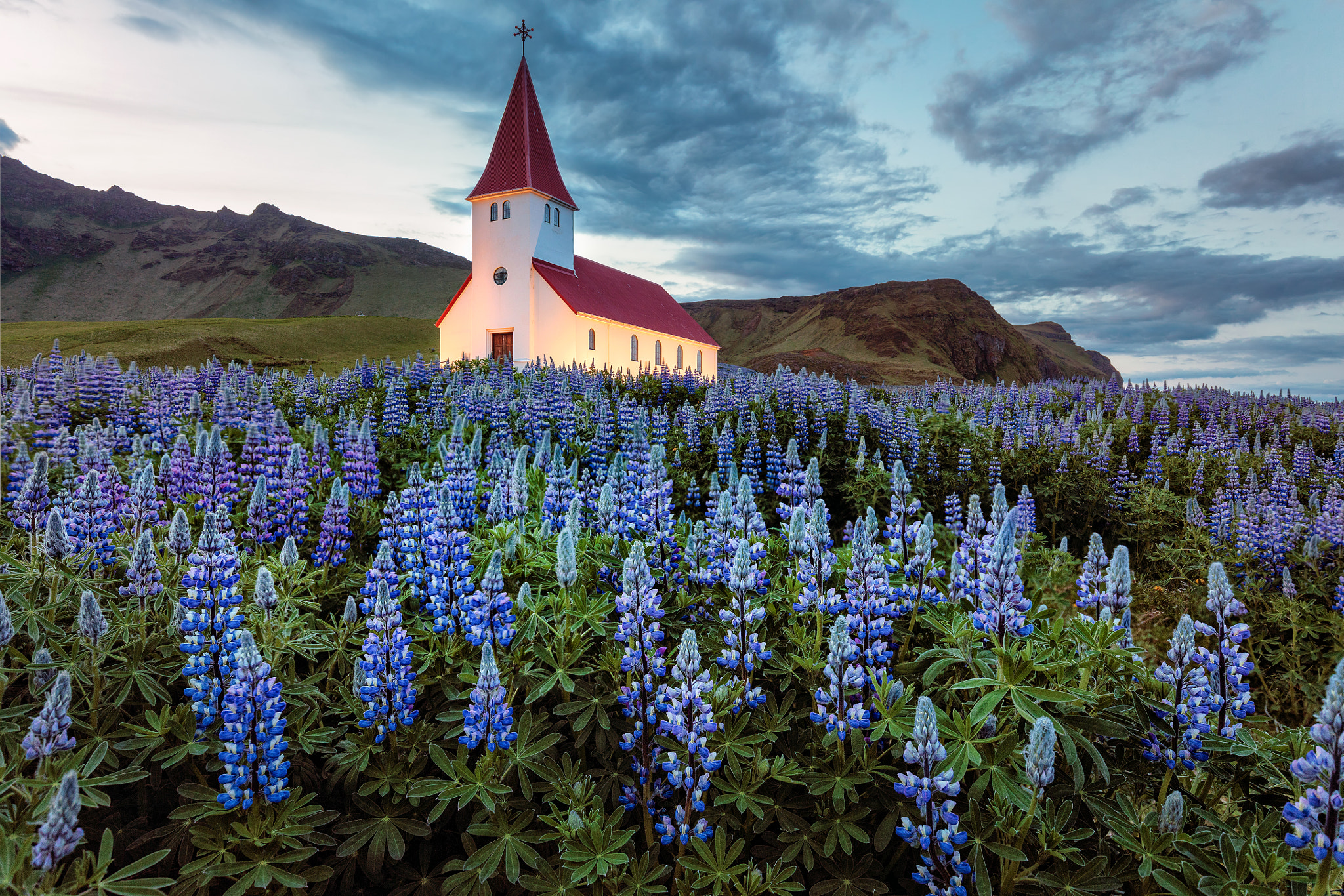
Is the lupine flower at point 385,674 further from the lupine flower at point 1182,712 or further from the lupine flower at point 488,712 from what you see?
the lupine flower at point 1182,712

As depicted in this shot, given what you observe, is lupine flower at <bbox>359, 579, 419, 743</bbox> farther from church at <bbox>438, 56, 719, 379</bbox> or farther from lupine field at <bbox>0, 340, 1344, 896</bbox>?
church at <bbox>438, 56, 719, 379</bbox>

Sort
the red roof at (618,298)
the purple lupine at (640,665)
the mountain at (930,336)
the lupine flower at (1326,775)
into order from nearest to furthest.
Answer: the lupine flower at (1326,775), the purple lupine at (640,665), the red roof at (618,298), the mountain at (930,336)

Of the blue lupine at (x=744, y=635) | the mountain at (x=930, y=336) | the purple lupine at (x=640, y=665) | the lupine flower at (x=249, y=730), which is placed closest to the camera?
the lupine flower at (x=249, y=730)

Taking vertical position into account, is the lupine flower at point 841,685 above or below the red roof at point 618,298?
below

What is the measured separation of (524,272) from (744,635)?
3427cm

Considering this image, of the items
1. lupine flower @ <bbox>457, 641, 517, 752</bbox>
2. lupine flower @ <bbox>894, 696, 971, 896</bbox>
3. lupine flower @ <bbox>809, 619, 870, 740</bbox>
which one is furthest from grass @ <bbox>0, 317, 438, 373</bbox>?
lupine flower @ <bbox>894, 696, 971, 896</bbox>

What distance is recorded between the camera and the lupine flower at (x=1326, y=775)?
1.85m

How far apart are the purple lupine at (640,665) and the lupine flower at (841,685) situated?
2.52 feet

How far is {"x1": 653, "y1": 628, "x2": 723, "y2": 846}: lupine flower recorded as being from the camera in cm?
266

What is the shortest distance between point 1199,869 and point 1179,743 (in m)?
0.51

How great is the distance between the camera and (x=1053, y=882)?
7.84 ft

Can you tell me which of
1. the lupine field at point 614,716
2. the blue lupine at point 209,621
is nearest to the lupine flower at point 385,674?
the lupine field at point 614,716

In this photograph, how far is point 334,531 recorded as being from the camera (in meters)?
5.08

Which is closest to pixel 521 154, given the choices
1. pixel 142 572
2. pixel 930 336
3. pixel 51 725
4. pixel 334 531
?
pixel 334 531
